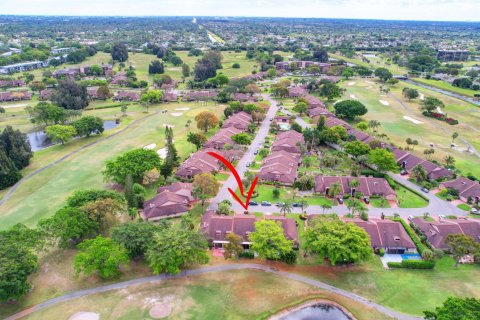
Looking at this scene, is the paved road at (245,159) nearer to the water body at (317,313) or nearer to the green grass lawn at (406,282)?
the green grass lawn at (406,282)

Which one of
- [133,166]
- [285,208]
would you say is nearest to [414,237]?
[285,208]

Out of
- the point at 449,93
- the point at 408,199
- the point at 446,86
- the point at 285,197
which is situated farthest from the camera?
the point at 446,86

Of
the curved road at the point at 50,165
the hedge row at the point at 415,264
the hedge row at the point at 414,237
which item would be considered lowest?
the curved road at the point at 50,165

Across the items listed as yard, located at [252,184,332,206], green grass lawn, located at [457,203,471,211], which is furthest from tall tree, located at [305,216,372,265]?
green grass lawn, located at [457,203,471,211]

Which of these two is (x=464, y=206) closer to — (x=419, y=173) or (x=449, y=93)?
(x=419, y=173)

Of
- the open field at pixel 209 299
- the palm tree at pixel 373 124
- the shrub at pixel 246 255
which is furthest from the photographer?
the palm tree at pixel 373 124

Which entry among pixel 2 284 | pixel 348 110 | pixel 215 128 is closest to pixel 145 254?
pixel 2 284

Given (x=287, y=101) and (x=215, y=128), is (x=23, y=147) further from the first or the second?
(x=287, y=101)

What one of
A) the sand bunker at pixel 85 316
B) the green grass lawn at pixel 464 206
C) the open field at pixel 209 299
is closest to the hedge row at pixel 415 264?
the open field at pixel 209 299
